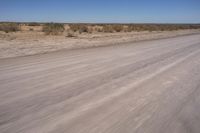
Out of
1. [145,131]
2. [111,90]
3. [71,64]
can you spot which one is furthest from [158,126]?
[71,64]

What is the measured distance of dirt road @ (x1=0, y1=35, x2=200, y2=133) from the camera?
375cm

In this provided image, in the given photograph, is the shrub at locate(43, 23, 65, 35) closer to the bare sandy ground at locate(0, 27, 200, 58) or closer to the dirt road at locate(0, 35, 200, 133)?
Result: the bare sandy ground at locate(0, 27, 200, 58)

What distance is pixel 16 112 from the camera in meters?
4.22

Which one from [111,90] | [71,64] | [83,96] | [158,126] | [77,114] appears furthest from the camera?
[71,64]

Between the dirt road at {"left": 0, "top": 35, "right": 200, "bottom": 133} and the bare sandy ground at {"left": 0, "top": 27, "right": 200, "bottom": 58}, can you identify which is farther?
the bare sandy ground at {"left": 0, "top": 27, "right": 200, "bottom": 58}

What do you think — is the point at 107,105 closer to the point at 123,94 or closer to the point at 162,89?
the point at 123,94

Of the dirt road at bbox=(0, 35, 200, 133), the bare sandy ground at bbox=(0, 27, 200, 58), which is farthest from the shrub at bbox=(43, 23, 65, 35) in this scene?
the dirt road at bbox=(0, 35, 200, 133)

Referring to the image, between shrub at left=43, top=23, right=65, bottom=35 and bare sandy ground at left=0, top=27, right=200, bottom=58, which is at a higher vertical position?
shrub at left=43, top=23, right=65, bottom=35

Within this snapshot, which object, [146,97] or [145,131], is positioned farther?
[146,97]

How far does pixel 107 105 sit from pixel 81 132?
4.20ft

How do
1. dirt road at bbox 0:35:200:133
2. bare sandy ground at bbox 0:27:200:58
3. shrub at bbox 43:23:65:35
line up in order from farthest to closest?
1. shrub at bbox 43:23:65:35
2. bare sandy ground at bbox 0:27:200:58
3. dirt road at bbox 0:35:200:133

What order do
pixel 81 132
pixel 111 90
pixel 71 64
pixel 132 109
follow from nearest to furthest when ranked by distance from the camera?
pixel 81 132 < pixel 132 109 < pixel 111 90 < pixel 71 64

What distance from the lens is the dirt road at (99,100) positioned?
375 centimetres

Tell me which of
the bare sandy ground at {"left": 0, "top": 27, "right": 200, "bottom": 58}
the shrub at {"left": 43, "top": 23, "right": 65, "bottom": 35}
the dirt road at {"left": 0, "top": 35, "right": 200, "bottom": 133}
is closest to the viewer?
the dirt road at {"left": 0, "top": 35, "right": 200, "bottom": 133}
